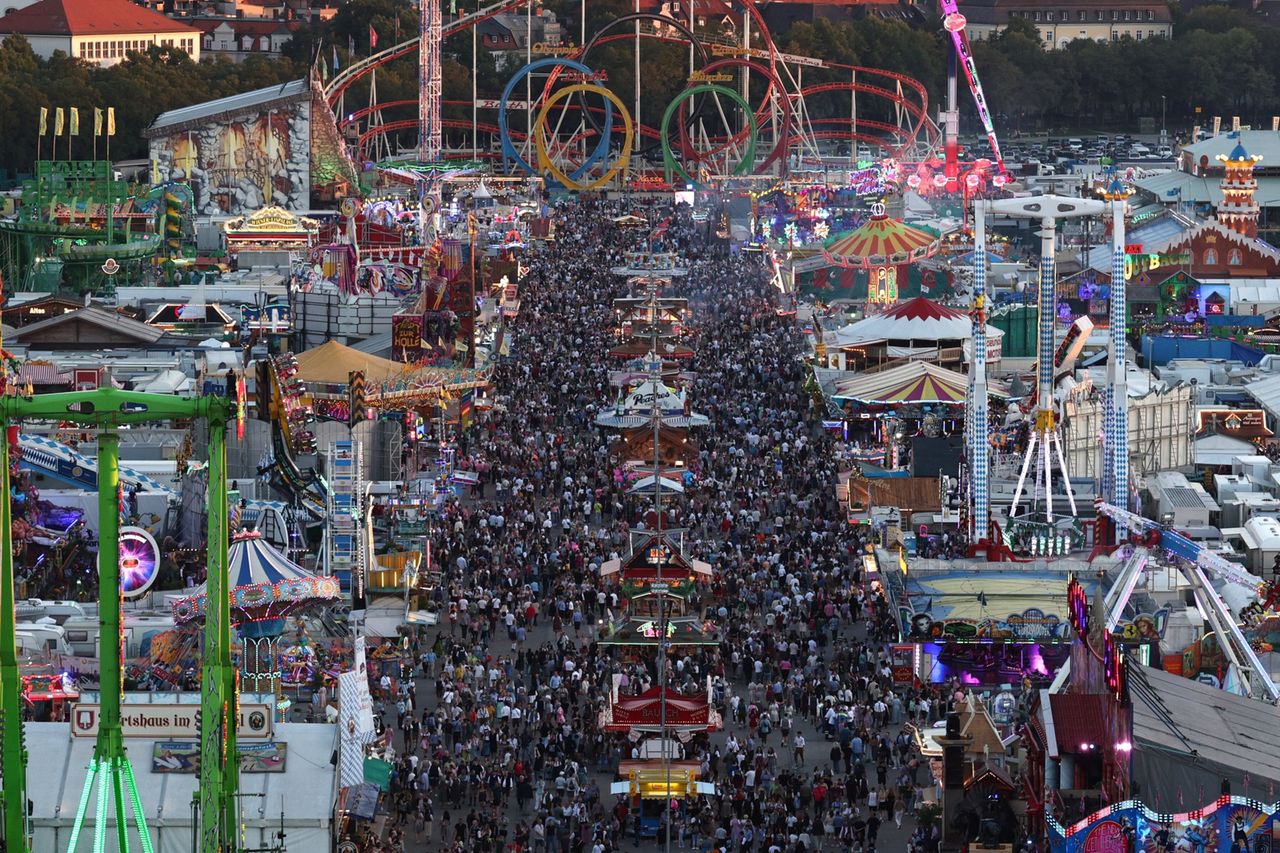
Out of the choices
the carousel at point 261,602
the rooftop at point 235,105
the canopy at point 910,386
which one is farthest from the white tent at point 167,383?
the rooftop at point 235,105

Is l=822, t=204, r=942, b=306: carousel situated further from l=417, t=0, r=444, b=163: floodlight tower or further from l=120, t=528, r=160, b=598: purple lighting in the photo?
l=120, t=528, r=160, b=598: purple lighting

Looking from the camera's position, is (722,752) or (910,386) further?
(910,386)

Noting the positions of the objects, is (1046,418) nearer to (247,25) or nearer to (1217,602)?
(1217,602)

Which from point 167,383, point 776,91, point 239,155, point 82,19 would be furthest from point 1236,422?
point 82,19

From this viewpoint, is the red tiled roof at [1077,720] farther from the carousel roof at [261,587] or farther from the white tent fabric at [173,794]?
the carousel roof at [261,587]

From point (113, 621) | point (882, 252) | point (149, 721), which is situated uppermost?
point (882, 252)

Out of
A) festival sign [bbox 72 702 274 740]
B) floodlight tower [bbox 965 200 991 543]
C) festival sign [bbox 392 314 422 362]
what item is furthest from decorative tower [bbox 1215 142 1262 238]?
festival sign [bbox 72 702 274 740]

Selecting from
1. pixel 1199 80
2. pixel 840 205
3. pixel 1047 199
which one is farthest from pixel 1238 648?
pixel 1199 80
